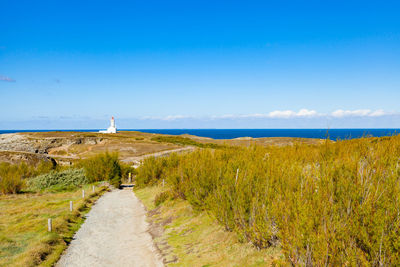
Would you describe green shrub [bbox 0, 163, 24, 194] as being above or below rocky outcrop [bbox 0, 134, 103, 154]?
below

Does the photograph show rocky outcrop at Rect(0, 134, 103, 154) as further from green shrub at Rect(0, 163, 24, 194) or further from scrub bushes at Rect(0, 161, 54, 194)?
green shrub at Rect(0, 163, 24, 194)

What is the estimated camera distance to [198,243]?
42.0 feet

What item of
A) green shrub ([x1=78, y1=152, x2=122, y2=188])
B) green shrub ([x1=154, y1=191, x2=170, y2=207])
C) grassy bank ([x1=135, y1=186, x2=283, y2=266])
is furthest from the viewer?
green shrub ([x1=78, y1=152, x2=122, y2=188])

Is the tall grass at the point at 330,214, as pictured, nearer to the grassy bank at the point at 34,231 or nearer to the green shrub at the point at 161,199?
the grassy bank at the point at 34,231

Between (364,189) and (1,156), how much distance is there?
51.5 meters

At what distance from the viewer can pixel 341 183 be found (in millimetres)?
7145

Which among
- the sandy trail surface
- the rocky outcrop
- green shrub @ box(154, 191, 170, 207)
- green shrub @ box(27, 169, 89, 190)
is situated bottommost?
green shrub @ box(27, 169, 89, 190)

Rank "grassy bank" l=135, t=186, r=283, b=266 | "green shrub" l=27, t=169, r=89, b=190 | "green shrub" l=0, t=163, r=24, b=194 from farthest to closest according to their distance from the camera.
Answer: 1. "green shrub" l=27, t=169, r=89, b=190
2. "green shrub" l=0, t=163, r=24, b=194
3. "grassy bank" l=135, t=186, r=283, b=266

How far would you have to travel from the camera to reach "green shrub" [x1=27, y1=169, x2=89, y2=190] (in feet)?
115

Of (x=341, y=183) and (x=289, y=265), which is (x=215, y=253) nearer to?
(x=289, y=265)

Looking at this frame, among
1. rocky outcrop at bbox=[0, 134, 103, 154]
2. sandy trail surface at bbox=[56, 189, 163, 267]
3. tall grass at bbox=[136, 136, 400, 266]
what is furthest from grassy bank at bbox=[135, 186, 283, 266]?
rocky outcrop at bbox=[0, 134, 103, 154]

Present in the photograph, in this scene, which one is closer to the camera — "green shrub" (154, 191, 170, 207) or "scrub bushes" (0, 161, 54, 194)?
"green shrub" (154, 191, 170, 207)

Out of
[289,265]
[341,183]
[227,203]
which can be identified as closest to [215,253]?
[227,203]

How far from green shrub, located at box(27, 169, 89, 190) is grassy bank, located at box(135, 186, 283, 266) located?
72.6 feet
